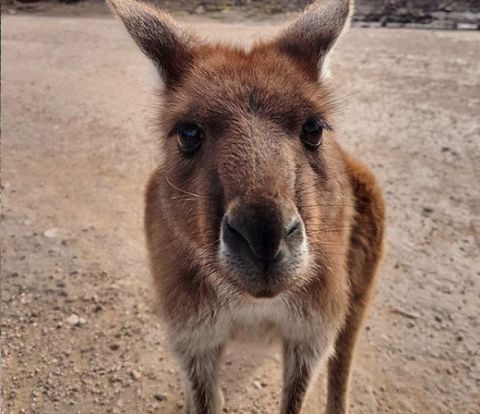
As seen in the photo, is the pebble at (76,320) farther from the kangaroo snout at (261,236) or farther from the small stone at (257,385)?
the kangaroo snout at (261,236)

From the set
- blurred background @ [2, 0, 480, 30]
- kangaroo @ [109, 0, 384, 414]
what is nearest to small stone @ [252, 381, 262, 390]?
kangaroo @ [109, 0, 384, 414]

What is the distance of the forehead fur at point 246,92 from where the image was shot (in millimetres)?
2620

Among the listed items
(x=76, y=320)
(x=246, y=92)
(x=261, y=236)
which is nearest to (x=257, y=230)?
(x=261, y=236)

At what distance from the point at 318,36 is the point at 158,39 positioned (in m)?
0.92

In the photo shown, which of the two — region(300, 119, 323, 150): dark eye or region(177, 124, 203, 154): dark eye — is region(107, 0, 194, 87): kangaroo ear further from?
region(300, 119, 323, 150): dark eye

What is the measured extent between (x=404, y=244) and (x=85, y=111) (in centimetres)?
494

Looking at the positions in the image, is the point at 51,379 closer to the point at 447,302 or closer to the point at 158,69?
the point at 158,69

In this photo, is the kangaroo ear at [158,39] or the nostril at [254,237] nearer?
the nostril at [254,237]

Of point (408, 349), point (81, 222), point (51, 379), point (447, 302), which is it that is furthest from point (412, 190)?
point (51, 379)

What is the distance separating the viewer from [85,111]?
305 inches

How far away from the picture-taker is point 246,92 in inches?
105

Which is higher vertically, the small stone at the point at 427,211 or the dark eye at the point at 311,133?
the dark eye at the point at 311,133

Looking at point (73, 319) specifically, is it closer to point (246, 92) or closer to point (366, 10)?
point (246, 92)

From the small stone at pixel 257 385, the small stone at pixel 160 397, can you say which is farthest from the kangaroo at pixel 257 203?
the small stone at pixel 160 397
